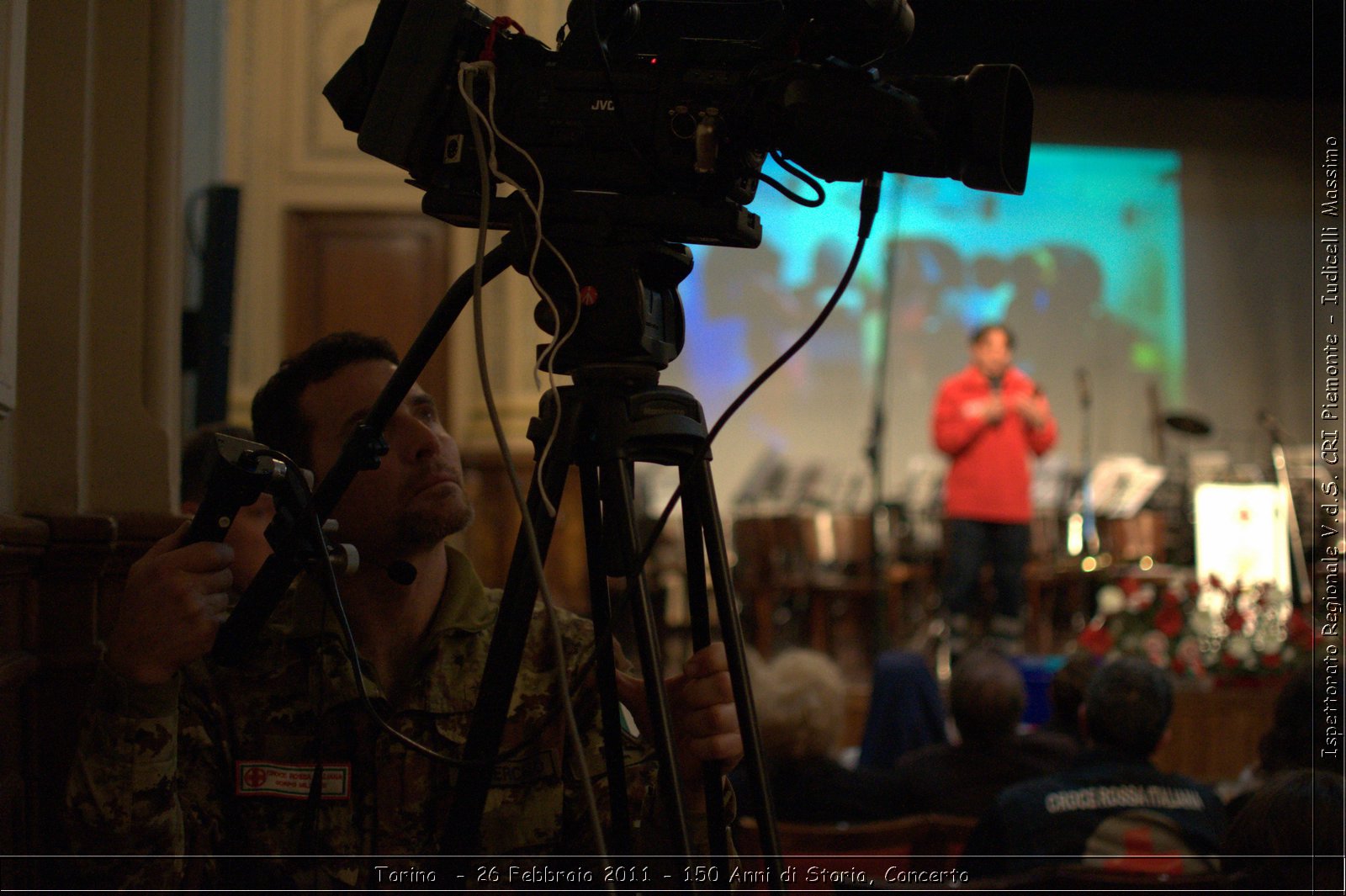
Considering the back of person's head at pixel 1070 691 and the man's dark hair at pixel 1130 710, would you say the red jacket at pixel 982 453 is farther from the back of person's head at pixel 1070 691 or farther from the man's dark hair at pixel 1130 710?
the man's dark hair at pixel 1130 710

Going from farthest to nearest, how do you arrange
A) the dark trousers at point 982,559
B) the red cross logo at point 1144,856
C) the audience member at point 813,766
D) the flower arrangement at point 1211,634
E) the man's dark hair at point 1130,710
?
the dark trousers at point 982,559
the flower arrangement at point 1211,634
the audience member at point 813,766
the man's dark hair at point 1130,710
the red cross logo at point 1144,856

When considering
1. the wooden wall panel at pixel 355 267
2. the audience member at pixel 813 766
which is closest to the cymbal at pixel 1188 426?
the wooden wall panel at pixel 355 267

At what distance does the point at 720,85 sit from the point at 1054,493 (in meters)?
7.19

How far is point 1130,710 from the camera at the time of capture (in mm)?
2201

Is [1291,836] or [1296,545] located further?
[1296,545]

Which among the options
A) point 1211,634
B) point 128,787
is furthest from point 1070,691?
point 1211,634

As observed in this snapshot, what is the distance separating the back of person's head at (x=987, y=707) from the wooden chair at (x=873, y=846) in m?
0.59

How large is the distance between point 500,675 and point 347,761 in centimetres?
42

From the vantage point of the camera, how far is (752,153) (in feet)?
3.78

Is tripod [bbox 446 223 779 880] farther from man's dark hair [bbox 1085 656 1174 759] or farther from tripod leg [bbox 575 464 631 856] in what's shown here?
man's dark hair [bbox 1085 656 1174 759]

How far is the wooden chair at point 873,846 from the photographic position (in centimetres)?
180

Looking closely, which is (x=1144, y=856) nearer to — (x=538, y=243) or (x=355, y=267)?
(x=538, y=243)

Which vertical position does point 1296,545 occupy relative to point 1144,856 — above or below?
above

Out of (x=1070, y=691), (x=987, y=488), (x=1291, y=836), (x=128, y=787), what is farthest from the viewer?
(x=987, y=488)
